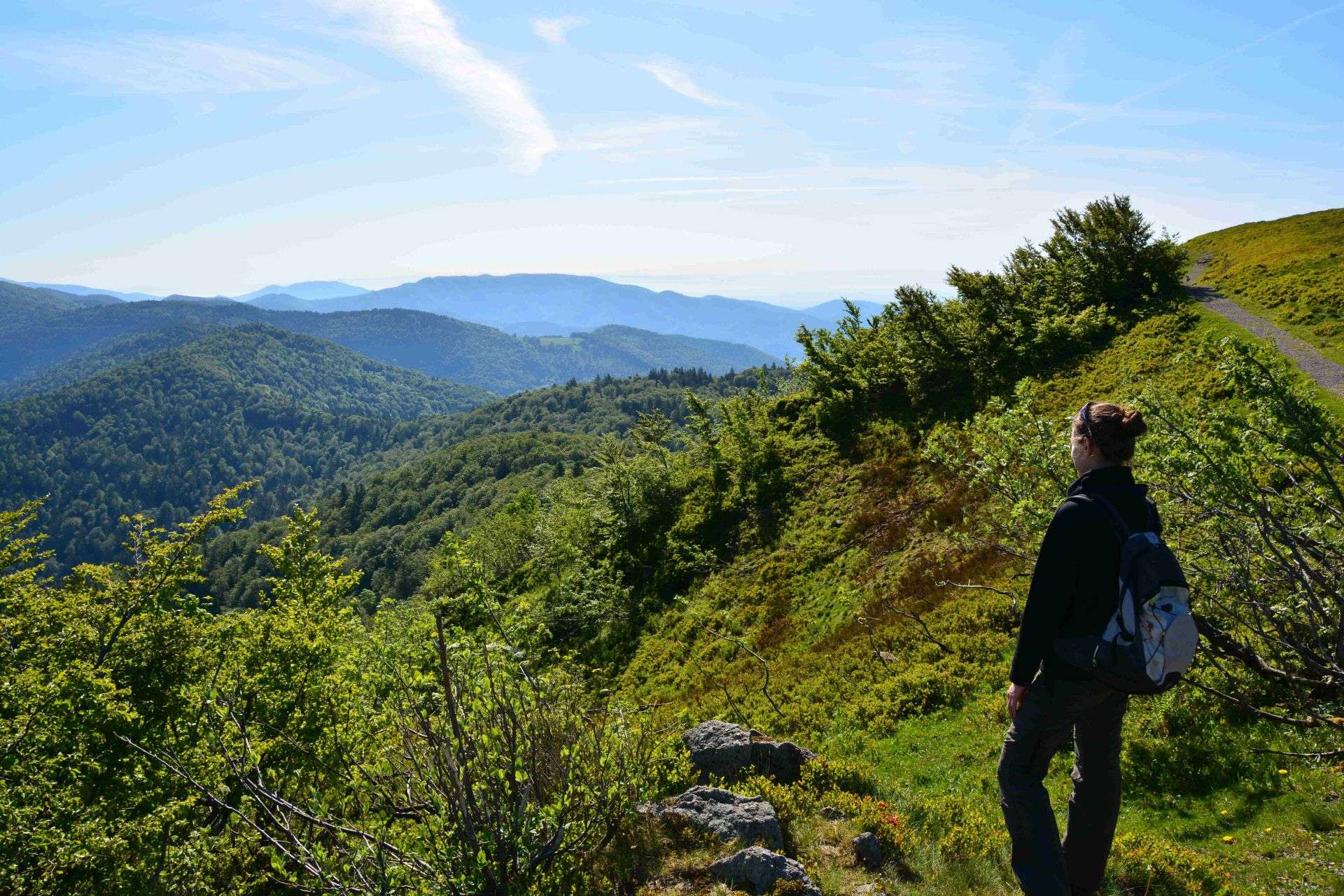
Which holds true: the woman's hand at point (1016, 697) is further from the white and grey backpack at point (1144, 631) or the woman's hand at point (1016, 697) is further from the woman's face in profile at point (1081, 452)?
the woman's face in profile at point (1081, 452)

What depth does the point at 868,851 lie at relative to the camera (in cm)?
596

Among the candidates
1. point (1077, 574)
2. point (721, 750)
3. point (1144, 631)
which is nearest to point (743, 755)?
point (721, 750)

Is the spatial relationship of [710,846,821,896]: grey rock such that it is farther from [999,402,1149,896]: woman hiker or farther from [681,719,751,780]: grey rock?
[681,719,751,780]: grey rock

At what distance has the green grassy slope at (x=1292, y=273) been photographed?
1023 inches

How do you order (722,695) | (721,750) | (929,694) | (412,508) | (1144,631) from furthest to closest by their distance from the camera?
(412,508) → (722,695) → (929,694) → (721,750) → (1144,631)

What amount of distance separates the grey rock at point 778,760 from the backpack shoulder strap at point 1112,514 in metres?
5.14

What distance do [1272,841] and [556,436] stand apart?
556 ft

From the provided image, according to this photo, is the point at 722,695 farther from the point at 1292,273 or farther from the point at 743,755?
the point at 1292,273

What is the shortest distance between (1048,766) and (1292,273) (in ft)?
129

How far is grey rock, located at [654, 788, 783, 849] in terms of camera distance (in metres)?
5.98

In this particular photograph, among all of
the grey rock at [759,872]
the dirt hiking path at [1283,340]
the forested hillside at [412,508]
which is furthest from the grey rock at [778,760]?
the forested hillside at [412,508]

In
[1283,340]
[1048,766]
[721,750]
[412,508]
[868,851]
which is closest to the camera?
[1048,766]

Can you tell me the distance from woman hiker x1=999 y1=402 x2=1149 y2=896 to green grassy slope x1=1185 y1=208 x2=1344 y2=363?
2604cm

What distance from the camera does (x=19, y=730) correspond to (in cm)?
888
